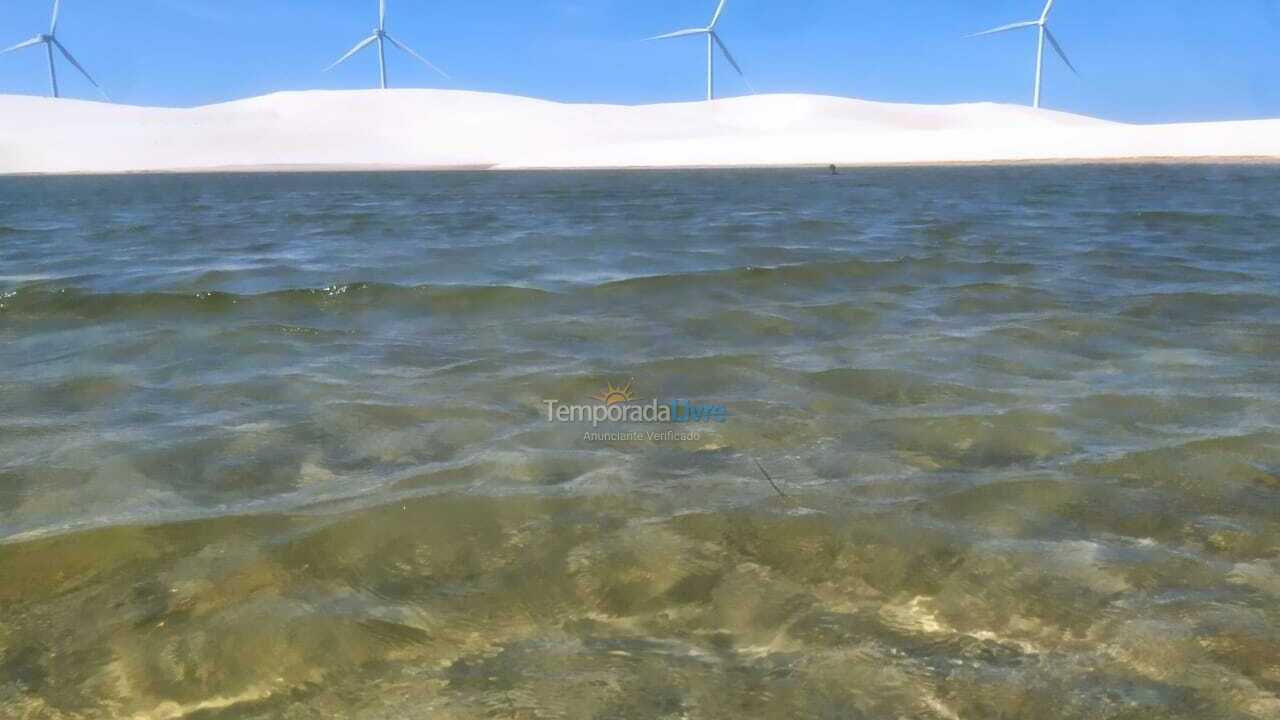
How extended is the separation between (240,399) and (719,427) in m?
3.25

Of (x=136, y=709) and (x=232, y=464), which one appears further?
(x=232, y=464)

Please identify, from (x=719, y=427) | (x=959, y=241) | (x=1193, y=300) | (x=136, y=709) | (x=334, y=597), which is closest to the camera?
(x=136, y=709)

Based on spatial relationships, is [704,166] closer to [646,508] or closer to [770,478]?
[770,478]

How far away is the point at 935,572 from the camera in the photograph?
12.3 ft

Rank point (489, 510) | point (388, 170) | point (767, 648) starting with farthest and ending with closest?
1. point (388, 170)
2. point (489, 510)
3. point (767, 648)

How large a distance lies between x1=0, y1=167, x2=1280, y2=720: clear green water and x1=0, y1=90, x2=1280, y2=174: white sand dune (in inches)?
2584

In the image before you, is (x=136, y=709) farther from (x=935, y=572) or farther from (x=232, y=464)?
(x=935, y=572)

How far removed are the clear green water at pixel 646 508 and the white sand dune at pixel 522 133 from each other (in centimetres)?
6563

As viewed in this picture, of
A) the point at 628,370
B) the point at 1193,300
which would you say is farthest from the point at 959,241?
the point at 628,370

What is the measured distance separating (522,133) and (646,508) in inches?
4124

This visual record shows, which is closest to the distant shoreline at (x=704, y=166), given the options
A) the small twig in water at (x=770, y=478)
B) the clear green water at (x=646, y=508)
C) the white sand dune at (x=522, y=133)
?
the white sand dune at (x=522, y=133)

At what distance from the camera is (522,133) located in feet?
345

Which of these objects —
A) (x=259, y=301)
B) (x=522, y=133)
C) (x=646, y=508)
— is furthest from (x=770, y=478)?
(x=522, y=133)

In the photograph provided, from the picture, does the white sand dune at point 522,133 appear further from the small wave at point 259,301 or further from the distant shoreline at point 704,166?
the small wave at point 259,301
